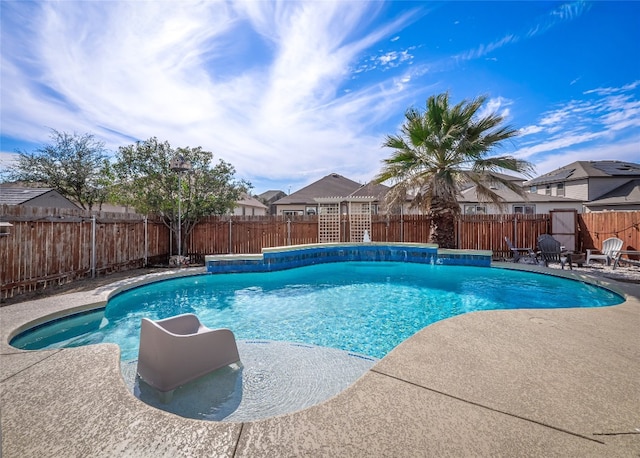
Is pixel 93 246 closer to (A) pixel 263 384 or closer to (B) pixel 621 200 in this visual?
(A) pixel 263 384

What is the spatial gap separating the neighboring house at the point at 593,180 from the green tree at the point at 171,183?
25.3 meters

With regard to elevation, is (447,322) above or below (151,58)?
below

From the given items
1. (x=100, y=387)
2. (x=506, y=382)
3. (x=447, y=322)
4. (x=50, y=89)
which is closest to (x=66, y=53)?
(x=50, y=89)

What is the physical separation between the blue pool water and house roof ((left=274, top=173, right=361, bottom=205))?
37.4 ft

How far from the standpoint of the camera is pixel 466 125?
32.4ft

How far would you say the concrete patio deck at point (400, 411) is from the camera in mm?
1612

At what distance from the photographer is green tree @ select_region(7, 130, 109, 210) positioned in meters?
15.0

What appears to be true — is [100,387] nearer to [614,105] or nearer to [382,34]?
[382,34]

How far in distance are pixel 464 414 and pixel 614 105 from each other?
18557mm

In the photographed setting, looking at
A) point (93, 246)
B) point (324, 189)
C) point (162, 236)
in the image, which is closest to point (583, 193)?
point (324, 189)

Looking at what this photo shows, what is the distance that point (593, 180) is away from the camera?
879 inches

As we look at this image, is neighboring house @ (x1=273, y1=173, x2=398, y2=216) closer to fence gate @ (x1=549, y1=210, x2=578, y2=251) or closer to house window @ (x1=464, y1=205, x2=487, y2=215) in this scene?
house window @ (x1=464, y1=205, x2=487, y2=215)

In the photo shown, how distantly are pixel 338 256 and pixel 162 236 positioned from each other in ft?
21.5

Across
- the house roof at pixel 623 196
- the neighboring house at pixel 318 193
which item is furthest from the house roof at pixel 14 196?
the house roof at pixel 623 196
